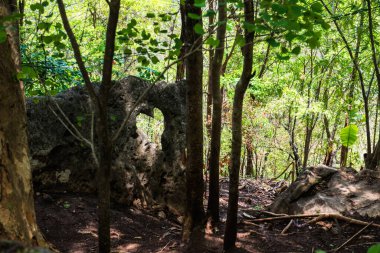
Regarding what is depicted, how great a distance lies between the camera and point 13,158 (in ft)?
9.37

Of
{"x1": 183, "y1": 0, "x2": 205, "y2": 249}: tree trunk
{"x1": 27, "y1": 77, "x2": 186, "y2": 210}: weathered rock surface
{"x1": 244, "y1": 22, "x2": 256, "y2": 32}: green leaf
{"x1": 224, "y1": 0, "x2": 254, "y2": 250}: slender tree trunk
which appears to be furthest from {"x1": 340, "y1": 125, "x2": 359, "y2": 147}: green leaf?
{"x1": 244, "y1": 22, "x2": 256, "y2": 32}: green leaf

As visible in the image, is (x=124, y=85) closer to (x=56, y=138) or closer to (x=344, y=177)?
(x=56, y=138)

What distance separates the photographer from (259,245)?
17.5ft

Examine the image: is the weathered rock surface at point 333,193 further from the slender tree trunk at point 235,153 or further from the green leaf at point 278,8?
the green leaf at point 278,8

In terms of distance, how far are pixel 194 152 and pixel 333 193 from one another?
2834mm

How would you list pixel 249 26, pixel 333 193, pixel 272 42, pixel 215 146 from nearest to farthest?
pixel 249 26 → pixel 272 42 → pixel 215 146 → pixel 333 193

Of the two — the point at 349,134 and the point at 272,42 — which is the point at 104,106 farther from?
the point at 349,134

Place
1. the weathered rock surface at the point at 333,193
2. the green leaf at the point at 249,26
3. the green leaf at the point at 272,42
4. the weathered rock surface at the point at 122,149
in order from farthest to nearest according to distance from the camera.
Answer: the weathered rock surface at the point at 122,149
the weathered rock surface at the point at 333,193
the green leaf at the point at 272,42
the green leaf at the point at 249,26

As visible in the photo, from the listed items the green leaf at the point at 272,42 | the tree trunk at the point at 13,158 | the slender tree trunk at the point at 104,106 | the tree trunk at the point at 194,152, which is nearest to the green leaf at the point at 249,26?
the green leaf at the point at 272,42

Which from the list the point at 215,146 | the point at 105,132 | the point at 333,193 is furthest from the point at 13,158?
the point at 333,193

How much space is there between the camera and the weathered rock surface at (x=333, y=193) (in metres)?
6.14

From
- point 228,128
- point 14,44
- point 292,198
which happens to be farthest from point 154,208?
point 228,128

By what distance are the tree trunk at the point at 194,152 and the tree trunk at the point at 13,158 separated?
2.53 metres

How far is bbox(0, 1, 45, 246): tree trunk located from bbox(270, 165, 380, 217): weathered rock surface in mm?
4692
